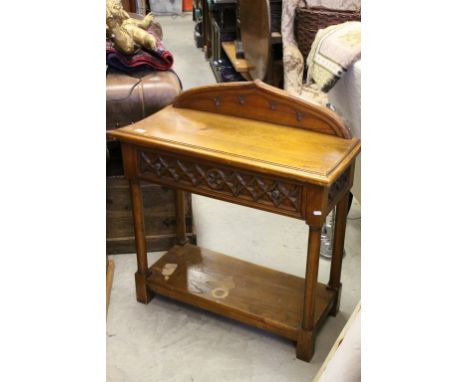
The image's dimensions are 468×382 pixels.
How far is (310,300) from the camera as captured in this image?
147 centimetres

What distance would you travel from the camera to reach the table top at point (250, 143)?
1.31m

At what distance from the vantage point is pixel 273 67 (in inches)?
110

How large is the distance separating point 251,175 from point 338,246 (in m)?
0.46

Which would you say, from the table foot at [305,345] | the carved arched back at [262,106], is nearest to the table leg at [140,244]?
the carved arched back at [262,106]

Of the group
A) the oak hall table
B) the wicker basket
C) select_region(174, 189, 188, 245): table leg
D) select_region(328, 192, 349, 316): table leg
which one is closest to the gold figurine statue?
the oak hall table

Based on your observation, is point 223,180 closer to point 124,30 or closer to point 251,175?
point 251,175

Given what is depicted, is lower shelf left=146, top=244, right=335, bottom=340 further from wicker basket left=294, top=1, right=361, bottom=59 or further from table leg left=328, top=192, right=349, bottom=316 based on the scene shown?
wicker basket left=294, top=1, right=361, bottom=59

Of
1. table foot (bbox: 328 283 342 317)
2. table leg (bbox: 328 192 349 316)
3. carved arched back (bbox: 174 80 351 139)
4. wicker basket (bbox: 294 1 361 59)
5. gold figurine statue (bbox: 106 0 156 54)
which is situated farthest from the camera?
wicker basket (bbox: 294 1 361 59)

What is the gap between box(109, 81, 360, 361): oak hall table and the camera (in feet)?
4.41

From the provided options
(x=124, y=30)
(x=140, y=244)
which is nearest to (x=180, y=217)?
(x=140, y=244)
